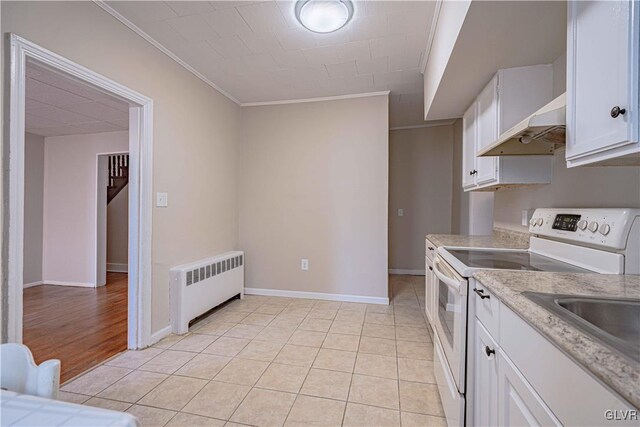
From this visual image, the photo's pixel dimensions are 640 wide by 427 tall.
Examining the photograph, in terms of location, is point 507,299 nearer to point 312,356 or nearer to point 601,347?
point 601,347

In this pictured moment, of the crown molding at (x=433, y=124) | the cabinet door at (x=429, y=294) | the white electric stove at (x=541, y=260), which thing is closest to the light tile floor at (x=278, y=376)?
the cabinet door at (x=429, y=294)

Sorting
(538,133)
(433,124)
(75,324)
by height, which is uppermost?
(433,124)

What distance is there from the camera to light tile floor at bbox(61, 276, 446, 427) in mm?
1534

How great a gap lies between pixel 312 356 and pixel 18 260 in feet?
6.06

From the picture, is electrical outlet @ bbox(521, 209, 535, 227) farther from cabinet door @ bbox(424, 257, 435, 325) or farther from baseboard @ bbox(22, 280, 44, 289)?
baseboard @ bbox(22, 280, 44, 289)

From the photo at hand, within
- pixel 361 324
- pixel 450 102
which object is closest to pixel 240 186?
pixel 361 324

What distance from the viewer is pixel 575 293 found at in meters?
0.85

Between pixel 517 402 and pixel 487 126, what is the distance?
6.07ft

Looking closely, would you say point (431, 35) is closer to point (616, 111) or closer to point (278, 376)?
Answer: point (616, 111)

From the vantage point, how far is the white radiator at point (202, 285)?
249 cm

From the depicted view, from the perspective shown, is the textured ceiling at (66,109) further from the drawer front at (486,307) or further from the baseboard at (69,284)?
the drawer front at (486,307)

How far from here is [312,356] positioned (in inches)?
84.4

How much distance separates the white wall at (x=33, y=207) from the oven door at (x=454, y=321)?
5500 millimetres

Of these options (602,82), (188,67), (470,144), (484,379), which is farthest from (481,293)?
(188,67)
